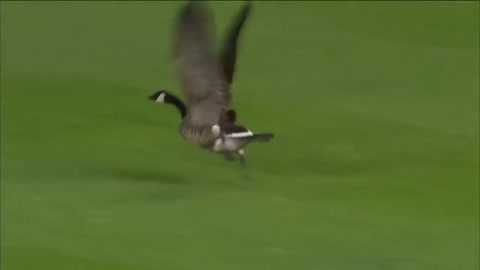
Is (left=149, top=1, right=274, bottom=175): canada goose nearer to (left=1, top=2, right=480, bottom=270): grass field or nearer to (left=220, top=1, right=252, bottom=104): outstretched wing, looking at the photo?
(left=220, top=1, right=252, bottom=104): outstretched wing

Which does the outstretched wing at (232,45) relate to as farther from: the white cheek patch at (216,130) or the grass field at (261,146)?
the grass field at (261,146)

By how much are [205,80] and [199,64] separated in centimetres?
6

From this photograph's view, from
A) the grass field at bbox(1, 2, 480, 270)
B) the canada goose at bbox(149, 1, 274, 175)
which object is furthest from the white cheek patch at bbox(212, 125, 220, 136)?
the grass field at bbox(1, 2, 480, 270)

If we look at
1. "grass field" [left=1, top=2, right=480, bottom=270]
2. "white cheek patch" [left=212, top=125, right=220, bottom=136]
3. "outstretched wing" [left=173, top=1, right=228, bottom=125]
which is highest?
"outstretched wing" [left=173, top=1, right=228, bottom=125]

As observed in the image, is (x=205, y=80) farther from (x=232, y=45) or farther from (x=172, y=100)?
(x=172, y=100)

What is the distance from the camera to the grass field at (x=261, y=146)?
3.46 metres

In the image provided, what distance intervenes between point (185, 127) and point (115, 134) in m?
1.38

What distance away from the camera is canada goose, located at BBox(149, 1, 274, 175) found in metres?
3.06

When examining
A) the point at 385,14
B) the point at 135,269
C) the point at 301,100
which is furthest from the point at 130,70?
the point at 135,269

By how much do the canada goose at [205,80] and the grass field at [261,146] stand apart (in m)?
0.35

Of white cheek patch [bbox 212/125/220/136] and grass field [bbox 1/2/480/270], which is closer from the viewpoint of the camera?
white cheek patch [bbox 212/125/220/136]

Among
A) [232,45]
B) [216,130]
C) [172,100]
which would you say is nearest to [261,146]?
[172,100]

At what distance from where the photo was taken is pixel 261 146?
4.64m

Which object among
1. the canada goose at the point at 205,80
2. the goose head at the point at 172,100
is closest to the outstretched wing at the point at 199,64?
the canada goose at the point at 205,80
